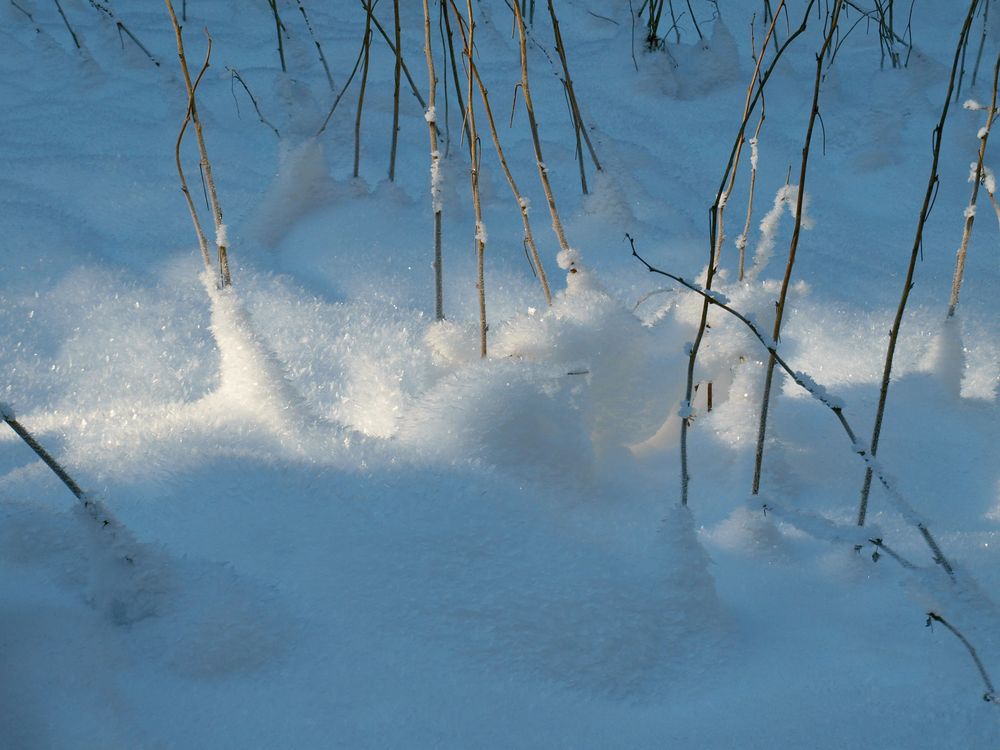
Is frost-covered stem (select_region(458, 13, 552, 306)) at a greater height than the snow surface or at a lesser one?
greater

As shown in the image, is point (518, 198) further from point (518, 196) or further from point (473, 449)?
point (473, 449)

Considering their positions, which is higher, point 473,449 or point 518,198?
point 518,198

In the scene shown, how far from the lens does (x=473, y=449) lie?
0.98 m

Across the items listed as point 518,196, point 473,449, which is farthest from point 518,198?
point 473,449

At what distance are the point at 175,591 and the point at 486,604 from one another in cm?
26

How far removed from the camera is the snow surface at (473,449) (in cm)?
74

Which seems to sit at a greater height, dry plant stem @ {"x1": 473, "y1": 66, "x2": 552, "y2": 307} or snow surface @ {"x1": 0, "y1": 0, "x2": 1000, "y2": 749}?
dry plant stem @ {"x1": 473, "y1": 66, "x2": 552, "y2": 307}

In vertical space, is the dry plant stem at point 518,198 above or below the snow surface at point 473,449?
above

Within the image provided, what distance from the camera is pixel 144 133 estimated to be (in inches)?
79.4

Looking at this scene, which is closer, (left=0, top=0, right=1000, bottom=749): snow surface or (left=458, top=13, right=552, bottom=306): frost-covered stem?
(left=0, top=0, right=1000, bottom=749): snow surface

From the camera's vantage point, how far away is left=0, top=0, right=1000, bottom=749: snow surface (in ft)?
2.44

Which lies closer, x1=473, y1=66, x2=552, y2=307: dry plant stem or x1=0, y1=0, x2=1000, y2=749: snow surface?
x1=0, y1=0, x2=1000, y2=749: snow surface

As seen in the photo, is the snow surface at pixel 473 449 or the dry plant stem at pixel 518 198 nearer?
the snow surface at pixel 473 449

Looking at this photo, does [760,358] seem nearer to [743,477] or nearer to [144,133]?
[743,477]
